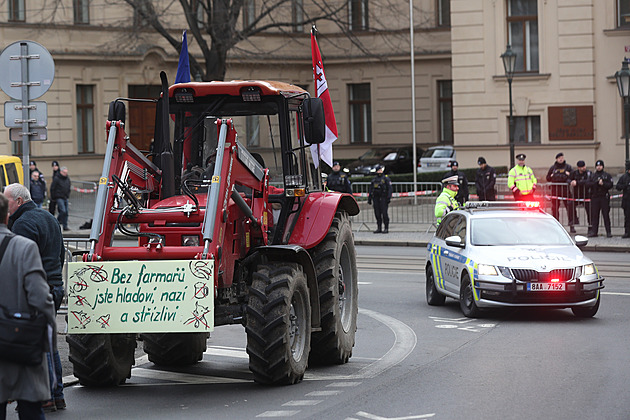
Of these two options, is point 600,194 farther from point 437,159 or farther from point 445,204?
point 437,159

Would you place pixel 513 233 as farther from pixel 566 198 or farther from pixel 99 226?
pixel 566 198

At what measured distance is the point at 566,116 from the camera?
123ft

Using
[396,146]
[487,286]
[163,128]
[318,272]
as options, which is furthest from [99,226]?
[396,146]

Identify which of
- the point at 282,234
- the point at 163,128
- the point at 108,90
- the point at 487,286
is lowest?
the point at 487,286

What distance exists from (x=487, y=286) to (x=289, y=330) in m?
5.01

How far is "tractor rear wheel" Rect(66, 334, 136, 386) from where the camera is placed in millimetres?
9312

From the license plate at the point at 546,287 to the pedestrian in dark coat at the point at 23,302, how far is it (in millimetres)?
8193

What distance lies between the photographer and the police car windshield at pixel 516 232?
1455 cm

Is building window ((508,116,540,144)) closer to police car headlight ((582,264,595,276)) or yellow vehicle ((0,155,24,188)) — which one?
yellow vehicle ((0,155,24,188))

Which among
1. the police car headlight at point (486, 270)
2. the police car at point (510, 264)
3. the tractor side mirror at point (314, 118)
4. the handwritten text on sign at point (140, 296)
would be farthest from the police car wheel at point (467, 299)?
the handwritten text on sign at point (140, 296)

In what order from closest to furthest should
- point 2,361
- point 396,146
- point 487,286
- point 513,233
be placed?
point 2,361
point 487,286
point 513,233
point 396,146

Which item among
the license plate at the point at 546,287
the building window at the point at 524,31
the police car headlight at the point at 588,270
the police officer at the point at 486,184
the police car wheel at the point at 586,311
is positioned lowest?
the police car wheel at the point at 586,311

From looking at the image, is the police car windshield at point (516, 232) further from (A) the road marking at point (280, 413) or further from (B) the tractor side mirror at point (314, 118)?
(A) the road marking at point (280, 413)

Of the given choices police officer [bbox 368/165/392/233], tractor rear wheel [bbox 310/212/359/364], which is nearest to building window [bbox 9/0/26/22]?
police officer [bbox 368/165/392/233]
